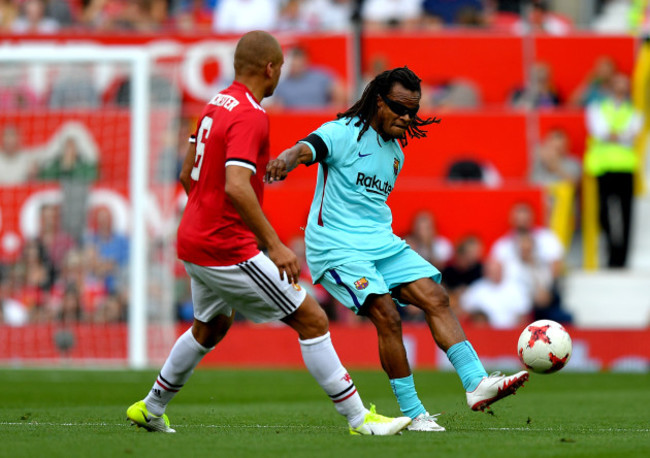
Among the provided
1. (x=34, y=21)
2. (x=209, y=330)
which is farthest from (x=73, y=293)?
(x=209, y=330)

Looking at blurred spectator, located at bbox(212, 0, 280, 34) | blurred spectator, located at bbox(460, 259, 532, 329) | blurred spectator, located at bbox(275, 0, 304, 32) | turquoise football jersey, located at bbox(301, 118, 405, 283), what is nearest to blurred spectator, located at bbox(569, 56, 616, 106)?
blurred spectator, located at bbox(460, 259, 532, 329)

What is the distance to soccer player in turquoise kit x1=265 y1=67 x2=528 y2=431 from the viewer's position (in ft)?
26.1

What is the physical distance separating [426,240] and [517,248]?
4.44 ft

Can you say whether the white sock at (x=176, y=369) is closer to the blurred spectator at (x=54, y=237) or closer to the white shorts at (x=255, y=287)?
the white shorts at (x=255, y=287)

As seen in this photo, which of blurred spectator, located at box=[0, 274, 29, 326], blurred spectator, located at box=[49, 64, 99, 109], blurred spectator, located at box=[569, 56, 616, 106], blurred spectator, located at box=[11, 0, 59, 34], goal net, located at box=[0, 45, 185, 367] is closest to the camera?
goal net, located at box=[0, 45, 185, 367]

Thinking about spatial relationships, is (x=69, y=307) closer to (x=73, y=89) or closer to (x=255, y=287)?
(x=73, y=89)

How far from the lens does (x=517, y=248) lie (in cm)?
1780

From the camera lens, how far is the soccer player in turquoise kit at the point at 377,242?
795cm

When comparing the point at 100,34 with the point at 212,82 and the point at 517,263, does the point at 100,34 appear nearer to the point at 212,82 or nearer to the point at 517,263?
the point at 212,82

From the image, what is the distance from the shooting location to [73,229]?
56.0 ft

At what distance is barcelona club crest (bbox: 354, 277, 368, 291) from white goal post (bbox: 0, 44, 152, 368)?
347 inches

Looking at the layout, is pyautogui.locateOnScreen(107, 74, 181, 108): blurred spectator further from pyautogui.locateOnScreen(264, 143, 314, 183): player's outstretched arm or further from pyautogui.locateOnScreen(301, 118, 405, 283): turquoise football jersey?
pyautogui.locateOnScreen(264, 143, 314, 183): player's outstretched arm

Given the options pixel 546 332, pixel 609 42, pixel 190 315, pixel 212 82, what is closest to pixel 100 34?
pixel 212 82

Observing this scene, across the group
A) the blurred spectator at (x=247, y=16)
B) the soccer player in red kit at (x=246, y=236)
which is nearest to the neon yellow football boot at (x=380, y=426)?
the soccer player in red kit at (x=246, y=236)
